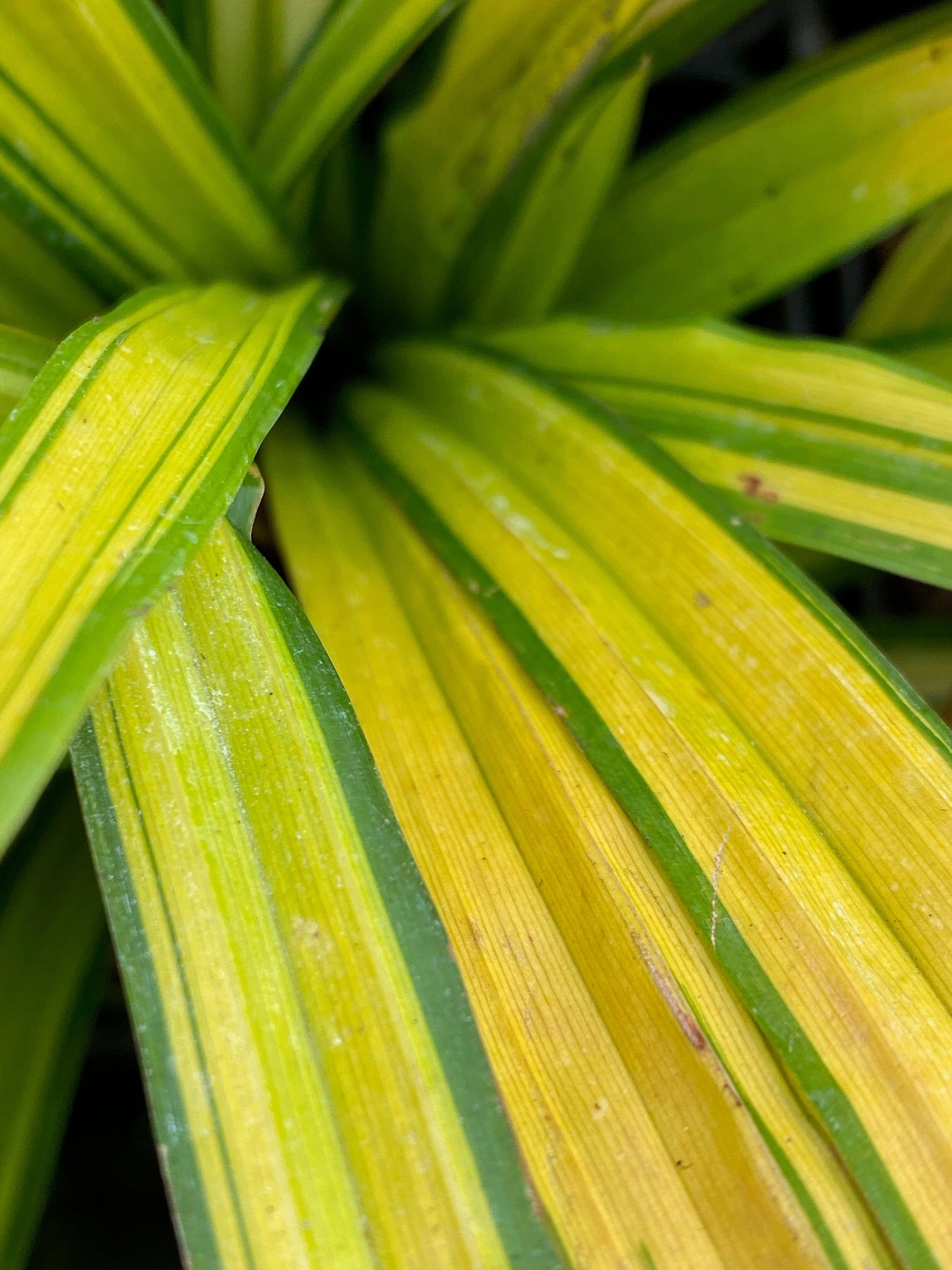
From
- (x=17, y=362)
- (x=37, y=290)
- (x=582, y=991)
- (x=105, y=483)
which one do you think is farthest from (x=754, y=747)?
(x=37, y=290)

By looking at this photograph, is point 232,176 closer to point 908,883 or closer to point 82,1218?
point 908,883

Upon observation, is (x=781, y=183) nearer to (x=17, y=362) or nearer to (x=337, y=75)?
(x=337, y=75)

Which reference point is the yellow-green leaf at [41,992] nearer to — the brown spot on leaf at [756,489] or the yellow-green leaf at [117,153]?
the yellow-green leaf at [117,153]

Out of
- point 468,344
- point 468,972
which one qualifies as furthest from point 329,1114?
point 468,344

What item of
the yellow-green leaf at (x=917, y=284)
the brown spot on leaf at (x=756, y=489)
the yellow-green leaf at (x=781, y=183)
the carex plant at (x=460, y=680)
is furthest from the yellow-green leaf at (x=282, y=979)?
the yellow-green leaf at (x=917, y=284)

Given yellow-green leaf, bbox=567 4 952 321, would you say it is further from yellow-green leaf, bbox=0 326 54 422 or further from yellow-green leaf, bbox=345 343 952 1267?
yellow-green leaf, bbox=0 326 54 422
